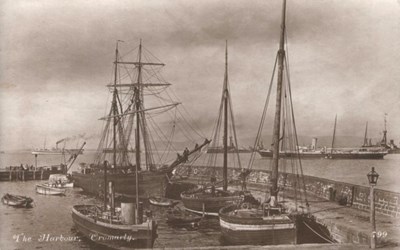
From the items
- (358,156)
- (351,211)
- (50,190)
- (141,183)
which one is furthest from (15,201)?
(358,156)

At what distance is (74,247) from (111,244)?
169 centimetres

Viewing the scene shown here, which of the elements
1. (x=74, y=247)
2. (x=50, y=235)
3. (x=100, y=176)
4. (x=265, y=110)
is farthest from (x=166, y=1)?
(x=100, y=176)

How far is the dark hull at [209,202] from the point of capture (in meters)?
18.6

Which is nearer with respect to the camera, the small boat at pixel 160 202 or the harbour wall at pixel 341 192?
the harbour wall at pixel 341 192

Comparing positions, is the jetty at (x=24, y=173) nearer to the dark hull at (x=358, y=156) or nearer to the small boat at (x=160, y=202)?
the small boat at (x=160, y=202)

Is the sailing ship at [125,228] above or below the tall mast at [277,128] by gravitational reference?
below

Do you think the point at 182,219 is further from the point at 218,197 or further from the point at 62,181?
the point at 62,181

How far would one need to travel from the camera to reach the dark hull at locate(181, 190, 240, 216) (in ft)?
61.1

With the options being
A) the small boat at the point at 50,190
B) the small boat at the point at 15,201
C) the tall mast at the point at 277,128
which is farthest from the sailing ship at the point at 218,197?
the small boat at the point at 50,190

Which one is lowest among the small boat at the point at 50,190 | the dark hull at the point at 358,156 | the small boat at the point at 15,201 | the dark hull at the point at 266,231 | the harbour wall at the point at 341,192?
the small boat at the point at 50,190

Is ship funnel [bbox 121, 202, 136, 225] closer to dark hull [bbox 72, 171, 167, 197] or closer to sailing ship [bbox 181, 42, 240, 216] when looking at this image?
sailing ship [bbox 181, 42, 240, 216]

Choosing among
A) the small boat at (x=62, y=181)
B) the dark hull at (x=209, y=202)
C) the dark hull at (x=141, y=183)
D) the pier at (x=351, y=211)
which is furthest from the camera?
the small boat at (x=62, y=181)

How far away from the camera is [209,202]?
63.6 ft

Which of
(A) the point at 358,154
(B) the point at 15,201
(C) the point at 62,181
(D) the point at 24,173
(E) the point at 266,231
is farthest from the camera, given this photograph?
(A) the point at 358,154
